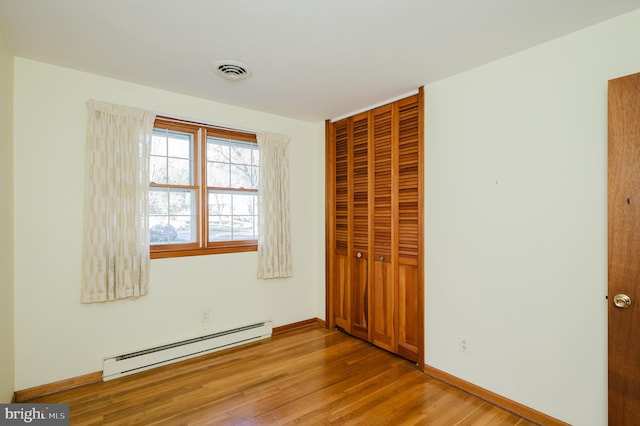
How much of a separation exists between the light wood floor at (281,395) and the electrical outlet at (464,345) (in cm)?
32

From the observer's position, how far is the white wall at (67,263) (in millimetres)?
2338

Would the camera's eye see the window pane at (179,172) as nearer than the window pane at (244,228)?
Yes

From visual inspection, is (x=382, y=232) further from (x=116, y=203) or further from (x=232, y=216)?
(x=116, y=203)

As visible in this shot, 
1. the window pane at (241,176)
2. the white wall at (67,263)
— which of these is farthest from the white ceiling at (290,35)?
the window pane at (241,176)

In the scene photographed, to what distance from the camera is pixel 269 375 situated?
2.72 m

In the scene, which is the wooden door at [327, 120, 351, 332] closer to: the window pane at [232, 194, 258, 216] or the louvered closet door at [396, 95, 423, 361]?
the louvered closet door at [396, 95, 423, 361]

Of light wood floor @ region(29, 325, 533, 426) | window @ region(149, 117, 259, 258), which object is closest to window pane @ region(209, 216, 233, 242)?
window @ region(149, 117, 259, 258)

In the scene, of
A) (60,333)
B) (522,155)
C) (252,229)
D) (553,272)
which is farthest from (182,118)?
(553,272)

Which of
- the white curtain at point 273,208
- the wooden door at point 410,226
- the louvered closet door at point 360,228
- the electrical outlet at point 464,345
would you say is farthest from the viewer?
Answer: the white curtain at point 273,208

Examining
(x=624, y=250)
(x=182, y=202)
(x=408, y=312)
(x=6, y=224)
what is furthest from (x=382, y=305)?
(x=6, y=224)

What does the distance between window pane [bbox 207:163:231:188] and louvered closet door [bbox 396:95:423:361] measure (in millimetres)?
1808

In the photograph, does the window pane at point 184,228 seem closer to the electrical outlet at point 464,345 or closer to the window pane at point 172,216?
the window pane at point 172,216

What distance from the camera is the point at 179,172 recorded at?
10.1 ft

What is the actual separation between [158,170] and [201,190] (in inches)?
16.9
